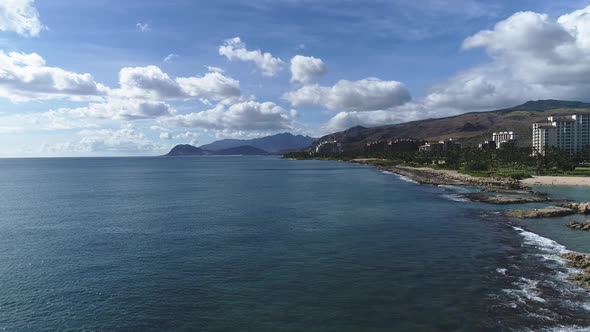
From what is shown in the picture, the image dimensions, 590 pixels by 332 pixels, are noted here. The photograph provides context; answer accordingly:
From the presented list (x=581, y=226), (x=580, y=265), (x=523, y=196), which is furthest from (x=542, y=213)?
(x=580, y=265)

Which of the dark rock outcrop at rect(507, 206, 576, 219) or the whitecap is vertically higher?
the dark rock outcrop at rect(507, 206, 576, 219)

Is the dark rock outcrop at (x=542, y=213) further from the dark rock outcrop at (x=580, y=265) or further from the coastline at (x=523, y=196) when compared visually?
the dark rock outcrop at (x=580, y=265)

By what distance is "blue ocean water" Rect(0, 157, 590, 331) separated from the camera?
2842 centimetres

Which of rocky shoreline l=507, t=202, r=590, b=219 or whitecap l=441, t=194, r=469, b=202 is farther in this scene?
whitecap l=441, t=194, r=469, b=202

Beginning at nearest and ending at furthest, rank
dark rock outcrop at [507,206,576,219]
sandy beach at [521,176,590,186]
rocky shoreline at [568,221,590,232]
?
rocky shoreline at [568,221,590,232], dark rock outcrop at [507,206,576,219], sandy beach at [521,176,590,186]

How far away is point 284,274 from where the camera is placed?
38156 mm

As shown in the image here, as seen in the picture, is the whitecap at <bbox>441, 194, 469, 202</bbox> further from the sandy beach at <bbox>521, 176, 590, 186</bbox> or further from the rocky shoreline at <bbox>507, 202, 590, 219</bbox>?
the sandy beach at <bbox>521, 176, 590, 186</bbox>

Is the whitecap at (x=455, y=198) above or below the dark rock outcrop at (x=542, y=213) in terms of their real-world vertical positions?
below

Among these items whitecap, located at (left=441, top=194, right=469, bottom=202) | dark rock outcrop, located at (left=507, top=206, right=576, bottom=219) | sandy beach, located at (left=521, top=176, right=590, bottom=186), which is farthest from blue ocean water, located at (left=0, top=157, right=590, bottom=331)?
sandy beach, located at (left=521, top=176, right=590, bottom=186)

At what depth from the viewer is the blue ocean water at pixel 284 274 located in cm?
2842

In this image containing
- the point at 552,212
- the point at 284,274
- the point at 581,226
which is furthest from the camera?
the point at 552,212

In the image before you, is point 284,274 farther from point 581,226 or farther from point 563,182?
point 563,182

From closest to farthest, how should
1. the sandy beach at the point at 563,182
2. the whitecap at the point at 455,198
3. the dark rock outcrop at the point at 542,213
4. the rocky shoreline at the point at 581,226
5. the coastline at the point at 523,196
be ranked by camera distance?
the coastline at the point at 523,196
the rocky shoreline at the point at 581,226
the dark rock outcrop at the point at 542,213
the whitecap at the point at 455,198
the sandy beach at the point at 563,182

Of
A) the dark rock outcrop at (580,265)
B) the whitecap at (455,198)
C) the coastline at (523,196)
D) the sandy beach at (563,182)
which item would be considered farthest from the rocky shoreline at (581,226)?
the sandy beach at (563,182)
